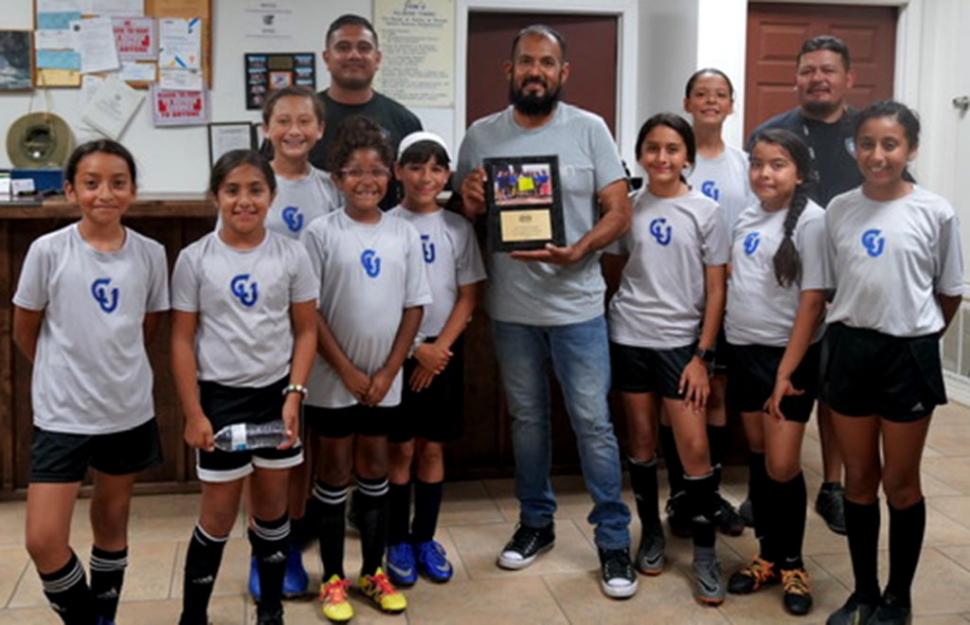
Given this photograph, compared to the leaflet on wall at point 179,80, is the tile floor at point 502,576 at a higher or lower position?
lower

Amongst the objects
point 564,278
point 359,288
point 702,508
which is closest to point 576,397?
point 564,278

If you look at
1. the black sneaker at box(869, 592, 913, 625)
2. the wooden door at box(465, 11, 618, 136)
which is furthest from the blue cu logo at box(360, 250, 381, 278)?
the wooden door at box(465, 11, 618, 136)

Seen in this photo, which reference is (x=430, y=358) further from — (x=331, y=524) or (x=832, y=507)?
(x=832, y=507)

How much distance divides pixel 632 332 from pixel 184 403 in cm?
119

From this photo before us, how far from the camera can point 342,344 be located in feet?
8.18

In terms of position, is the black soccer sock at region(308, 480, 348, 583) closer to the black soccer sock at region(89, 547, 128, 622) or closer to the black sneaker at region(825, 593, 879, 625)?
the black soccer sock at region(89, 547, 128, 622)

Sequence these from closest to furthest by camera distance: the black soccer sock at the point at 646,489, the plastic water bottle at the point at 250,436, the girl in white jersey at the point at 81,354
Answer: the girl in white jersey at the point at 81,354, the plastic water bottle at the point at 250,436, the black soccer sock at the point at 646,489

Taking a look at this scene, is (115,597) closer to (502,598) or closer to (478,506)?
(502,598)

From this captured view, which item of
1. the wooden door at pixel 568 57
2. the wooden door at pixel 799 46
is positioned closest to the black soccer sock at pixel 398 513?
the wooden door at pixel 568 57

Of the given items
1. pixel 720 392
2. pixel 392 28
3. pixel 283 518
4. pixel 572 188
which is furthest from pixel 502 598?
pixel 392 28

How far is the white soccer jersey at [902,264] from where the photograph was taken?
2236 millimetres

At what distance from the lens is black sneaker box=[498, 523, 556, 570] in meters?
2.87

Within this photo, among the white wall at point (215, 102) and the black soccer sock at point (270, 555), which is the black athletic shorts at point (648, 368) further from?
the white wall at point (215, 102)

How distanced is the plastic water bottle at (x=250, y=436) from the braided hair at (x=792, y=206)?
128cm
